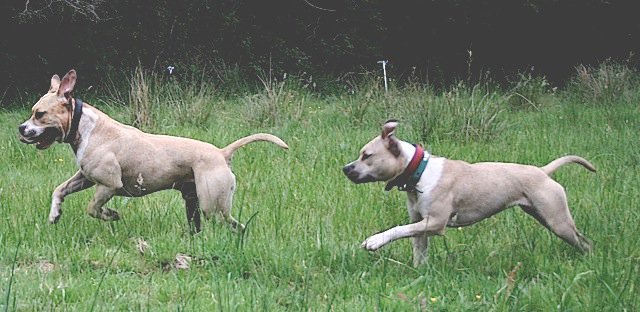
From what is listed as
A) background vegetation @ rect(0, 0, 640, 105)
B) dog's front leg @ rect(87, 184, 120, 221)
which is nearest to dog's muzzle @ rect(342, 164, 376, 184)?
dog's front leg @ rect(87, 184, 120, 221)

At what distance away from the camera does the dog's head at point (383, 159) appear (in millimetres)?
5297

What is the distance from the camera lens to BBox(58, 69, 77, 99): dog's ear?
19.0ft

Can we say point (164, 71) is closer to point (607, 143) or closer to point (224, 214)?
point (607, 143)

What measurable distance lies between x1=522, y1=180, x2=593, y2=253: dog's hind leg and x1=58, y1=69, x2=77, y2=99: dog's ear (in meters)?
3.18

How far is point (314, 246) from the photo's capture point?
5.08 metres

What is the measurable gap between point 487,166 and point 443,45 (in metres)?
17.9

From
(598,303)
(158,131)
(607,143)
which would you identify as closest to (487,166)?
(598,303)

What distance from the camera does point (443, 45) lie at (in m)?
22.9

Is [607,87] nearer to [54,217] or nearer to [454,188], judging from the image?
[454,188]

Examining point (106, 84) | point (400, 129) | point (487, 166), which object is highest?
point (487, 166)

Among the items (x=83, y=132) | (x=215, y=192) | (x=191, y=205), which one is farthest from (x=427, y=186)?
(x=83, y=132)

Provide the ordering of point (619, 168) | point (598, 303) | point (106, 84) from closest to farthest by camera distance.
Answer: point (598, 303)
point (619, 168)
point (106, 84)

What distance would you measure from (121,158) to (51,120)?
0.54 m

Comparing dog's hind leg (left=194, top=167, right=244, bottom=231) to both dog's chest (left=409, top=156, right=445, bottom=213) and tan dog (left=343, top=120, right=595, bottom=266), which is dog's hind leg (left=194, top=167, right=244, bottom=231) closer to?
tan dog (left=343, top=120, right=595, bottom=266)
